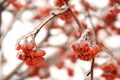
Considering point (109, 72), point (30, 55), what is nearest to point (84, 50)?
point (30, 55)

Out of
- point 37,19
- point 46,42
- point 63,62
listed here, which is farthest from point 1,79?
point 63,62

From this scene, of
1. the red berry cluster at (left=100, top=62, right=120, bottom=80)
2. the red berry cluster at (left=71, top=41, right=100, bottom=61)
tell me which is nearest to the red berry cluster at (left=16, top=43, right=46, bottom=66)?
the red berry cluster at (left=71, top=41, right=100, bottom=61)

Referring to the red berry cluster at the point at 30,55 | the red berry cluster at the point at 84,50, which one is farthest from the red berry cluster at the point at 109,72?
the red berry cluster at the point at 30,55

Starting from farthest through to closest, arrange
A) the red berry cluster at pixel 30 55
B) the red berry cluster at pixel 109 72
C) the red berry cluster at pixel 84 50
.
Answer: the red berry cluster at pixel 109 72 → the red berry cluster at pixel 30 55 → the red berry cluster at pixel 84 50

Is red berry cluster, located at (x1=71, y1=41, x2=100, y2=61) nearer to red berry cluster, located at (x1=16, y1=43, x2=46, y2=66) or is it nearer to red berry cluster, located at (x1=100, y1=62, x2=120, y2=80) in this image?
red berry cluster, located at (x1=16, y1=43, x2=46, y2=66)

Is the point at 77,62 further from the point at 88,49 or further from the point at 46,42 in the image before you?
the point at 88,49

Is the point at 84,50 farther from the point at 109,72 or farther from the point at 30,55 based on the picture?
the point at 109,72

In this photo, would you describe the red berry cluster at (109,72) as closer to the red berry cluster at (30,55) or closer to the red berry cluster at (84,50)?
the red berry cluster at (84,50)

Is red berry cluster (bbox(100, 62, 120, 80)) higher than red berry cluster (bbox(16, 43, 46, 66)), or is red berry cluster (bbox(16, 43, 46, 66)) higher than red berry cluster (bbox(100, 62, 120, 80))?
red berry cluster (bbox(100, 62, 120, 80))
